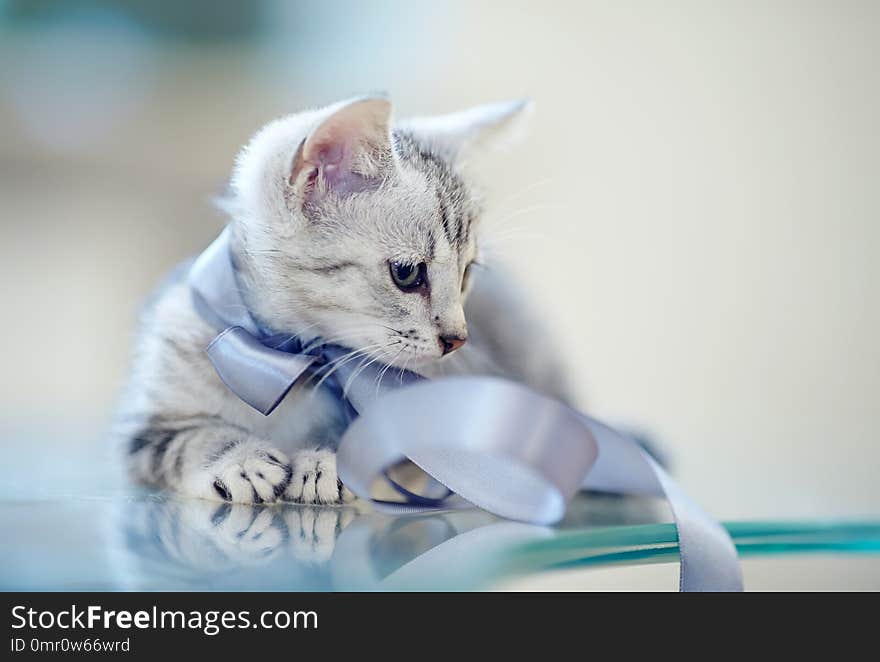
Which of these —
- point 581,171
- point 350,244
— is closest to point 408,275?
point 350,244

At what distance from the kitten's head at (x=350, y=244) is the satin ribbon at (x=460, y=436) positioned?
2cm

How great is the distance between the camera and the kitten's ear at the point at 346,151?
→ 26.8 inches

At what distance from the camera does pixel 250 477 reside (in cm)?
68

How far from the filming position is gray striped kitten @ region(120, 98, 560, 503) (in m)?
0.70

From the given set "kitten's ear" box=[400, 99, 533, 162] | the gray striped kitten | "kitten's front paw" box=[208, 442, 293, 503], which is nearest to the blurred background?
"kitten's ear" box=[400, 99, 533, 162]

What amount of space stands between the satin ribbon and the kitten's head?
2 cm

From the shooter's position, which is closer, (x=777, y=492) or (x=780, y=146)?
(x=777, y=492)

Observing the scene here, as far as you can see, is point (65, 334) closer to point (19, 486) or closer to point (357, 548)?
point (19, 486)

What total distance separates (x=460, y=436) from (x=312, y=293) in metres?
0.26

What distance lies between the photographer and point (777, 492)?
88 centimetres

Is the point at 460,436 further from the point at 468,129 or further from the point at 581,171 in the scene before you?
the point at 581,171
